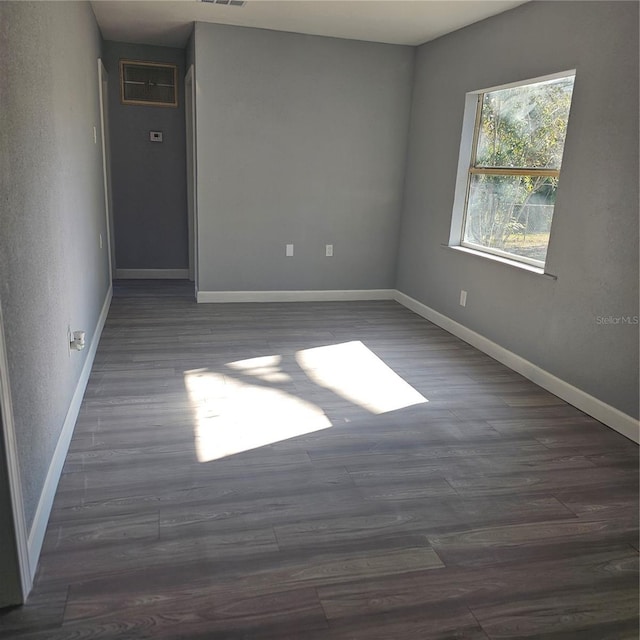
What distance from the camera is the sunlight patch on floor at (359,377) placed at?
318 centimetres

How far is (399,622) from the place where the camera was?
1644mm

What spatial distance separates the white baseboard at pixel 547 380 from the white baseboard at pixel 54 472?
2.67 metres

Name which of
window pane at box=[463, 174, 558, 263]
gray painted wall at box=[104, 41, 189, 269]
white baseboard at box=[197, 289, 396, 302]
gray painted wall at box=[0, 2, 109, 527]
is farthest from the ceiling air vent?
white baseboard at box=[197, 289, 396, 302]

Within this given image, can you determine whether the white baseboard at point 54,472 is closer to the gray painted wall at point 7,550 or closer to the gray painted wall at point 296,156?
the gray painted wall at point 7,550

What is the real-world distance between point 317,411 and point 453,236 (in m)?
2.26

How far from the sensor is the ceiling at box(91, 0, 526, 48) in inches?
150

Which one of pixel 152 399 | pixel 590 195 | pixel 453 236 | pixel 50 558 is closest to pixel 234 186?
pixel 453 236

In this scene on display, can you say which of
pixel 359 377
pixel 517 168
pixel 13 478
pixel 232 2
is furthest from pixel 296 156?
pixel 13 478

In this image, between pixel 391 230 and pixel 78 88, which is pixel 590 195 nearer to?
pixel 391 230

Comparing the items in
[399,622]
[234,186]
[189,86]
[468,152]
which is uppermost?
[189,86]

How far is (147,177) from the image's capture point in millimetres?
5926

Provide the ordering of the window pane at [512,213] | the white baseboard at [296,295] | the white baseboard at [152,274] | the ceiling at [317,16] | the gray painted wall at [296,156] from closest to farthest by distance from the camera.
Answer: the window pane at [512,213] → the ceiling at [317,16] → the gray painted wall at [296,156] → the white baseboard at [296,295] → the white baseboard at [152,274]

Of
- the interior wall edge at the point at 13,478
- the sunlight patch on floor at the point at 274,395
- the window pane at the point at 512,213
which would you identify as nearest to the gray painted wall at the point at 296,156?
the window pane at the point at 512,213

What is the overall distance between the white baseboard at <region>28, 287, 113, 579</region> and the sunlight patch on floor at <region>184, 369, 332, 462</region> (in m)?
0.56
